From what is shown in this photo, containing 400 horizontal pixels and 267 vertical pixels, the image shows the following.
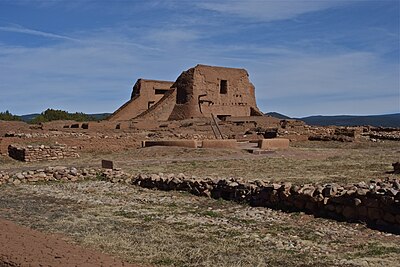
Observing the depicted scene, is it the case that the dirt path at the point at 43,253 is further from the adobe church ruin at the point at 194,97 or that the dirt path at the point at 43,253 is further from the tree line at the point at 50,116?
the tree line at the point at 50,116

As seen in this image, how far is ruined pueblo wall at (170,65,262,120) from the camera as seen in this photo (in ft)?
161

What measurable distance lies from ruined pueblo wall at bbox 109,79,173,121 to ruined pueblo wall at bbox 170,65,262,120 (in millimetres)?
3311

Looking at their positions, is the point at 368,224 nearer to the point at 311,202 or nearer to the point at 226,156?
the point at 311,202

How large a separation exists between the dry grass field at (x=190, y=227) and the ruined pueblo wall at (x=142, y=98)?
36034 millimetres

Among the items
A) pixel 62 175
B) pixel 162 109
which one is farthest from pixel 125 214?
pixel 162 109

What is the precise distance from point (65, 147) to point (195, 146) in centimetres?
578

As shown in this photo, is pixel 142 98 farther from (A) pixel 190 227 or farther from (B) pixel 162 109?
(A) pixel 190 227

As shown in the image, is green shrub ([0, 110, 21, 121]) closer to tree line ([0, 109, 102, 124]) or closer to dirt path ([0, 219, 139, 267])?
tree line ([0, 109, 102, 124])

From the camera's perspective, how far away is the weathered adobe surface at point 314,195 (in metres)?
8.20

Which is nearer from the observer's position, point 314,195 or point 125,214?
point 314,195

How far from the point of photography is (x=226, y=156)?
22.8m

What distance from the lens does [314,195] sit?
9.27m

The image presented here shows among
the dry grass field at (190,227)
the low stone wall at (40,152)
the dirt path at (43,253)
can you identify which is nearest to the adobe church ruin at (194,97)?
the low stone wall at (40,152)

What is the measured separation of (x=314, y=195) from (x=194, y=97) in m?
40.1
